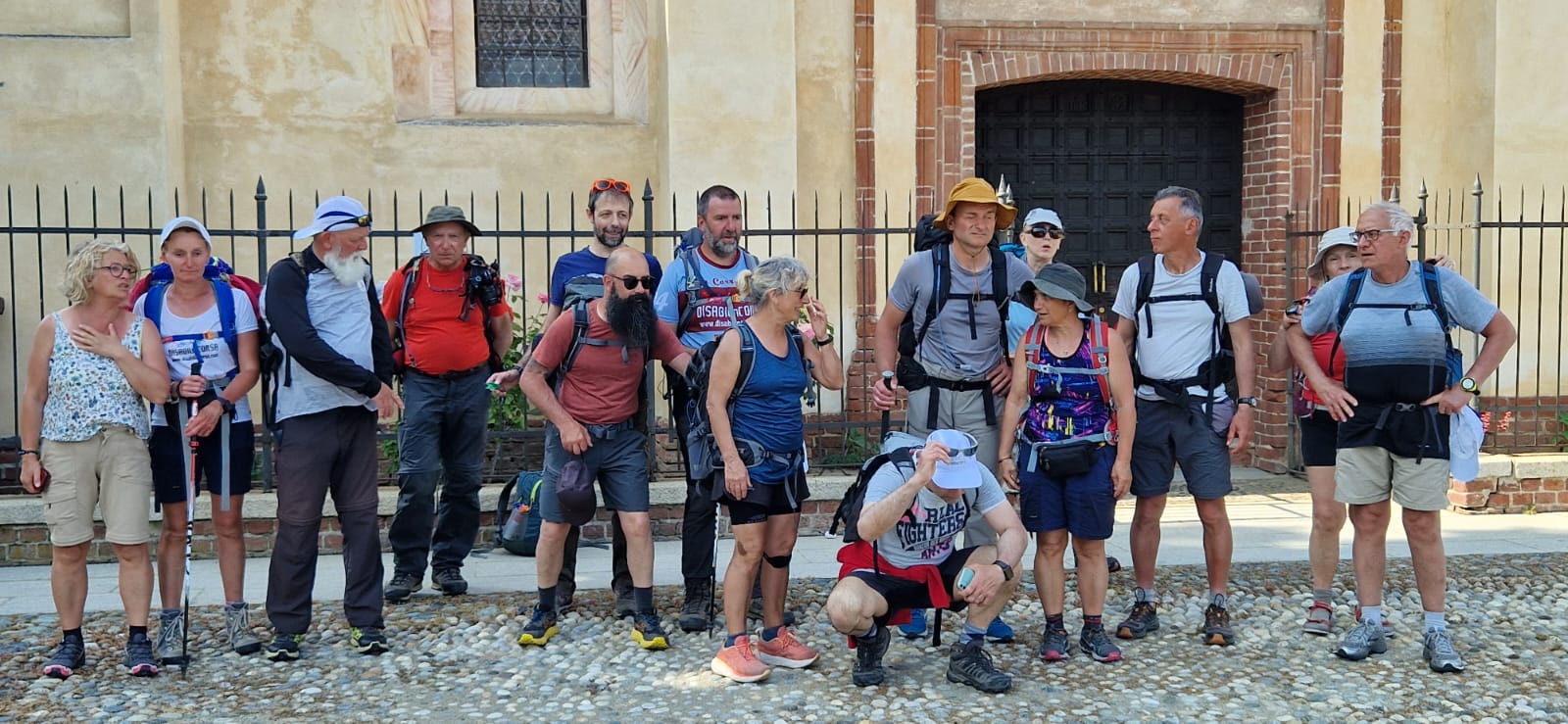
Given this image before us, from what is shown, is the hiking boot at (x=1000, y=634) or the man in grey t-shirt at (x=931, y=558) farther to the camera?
the hiking boot at (x=1000, y=634)

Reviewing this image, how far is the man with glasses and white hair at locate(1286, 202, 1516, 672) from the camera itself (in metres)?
5.33

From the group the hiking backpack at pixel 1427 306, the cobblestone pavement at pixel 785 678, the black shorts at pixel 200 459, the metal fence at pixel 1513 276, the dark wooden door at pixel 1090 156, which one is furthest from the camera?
the dark wooden door at pixel 1090 156

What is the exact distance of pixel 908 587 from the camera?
5180 millimetres

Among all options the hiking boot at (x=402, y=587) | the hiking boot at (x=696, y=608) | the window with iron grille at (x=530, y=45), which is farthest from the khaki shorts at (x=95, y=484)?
the window with iron grille at (x=530, y=45)

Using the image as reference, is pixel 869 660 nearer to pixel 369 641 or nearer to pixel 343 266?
pixel 369 641

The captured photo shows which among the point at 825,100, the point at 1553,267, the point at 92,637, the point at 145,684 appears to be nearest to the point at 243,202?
the point at 825,100

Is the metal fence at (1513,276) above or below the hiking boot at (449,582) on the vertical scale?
above

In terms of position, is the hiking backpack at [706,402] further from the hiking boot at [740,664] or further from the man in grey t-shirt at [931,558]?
the hiking boot at [740,664]

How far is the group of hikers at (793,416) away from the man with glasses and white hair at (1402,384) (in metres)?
0.01

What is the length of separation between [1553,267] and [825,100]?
191 inches

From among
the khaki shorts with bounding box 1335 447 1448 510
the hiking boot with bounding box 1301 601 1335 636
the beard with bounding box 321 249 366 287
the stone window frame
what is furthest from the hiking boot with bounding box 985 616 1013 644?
the stone window frame

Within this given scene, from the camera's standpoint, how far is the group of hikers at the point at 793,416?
17.2 feet

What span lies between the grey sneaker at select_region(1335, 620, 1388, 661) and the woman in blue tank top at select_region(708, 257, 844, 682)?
6.47 ft

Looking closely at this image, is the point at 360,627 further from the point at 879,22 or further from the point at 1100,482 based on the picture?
the point at 879,22
